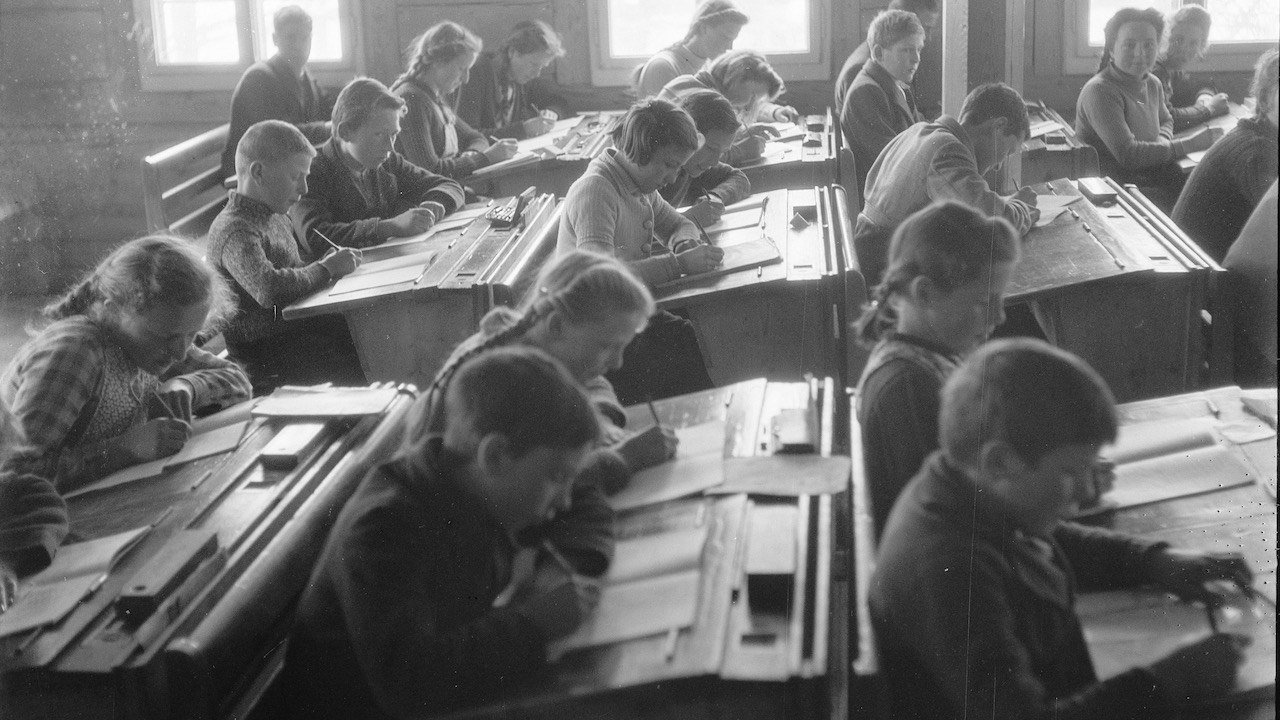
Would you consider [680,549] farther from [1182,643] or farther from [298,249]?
[298,249]

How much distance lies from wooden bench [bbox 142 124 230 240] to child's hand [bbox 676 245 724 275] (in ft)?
1.99

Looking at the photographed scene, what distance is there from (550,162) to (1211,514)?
7.87 ft

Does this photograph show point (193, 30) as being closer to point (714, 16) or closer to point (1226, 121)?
point (714, 16)

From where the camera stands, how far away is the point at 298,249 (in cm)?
194

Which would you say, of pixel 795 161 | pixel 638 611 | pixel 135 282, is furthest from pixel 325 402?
pixel 795 161

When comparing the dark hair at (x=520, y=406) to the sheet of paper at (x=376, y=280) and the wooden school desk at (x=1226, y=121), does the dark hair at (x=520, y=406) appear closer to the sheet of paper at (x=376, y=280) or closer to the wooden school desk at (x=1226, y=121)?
the sheet of paper at (x=376, y=280)

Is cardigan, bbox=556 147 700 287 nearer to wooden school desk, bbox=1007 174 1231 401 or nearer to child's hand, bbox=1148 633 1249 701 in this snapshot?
wooden school desk, bbox=1007 174 1231 401

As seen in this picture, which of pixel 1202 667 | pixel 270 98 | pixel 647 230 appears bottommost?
pixel 1202 667

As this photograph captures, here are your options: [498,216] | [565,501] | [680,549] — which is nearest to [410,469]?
[565,501]

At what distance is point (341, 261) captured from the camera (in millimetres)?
1904

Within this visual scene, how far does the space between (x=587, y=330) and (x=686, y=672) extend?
1.14 feet

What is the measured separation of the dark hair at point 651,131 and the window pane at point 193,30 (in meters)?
0.58

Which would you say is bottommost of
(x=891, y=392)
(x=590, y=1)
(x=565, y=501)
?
(x=565, y=501)

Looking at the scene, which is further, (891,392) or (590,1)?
(590,1)
